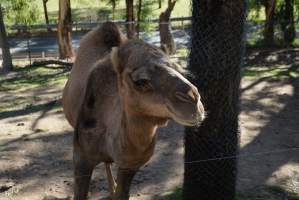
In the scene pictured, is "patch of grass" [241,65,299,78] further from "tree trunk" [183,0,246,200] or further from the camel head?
the camel head

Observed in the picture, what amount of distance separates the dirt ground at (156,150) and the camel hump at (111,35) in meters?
1.76

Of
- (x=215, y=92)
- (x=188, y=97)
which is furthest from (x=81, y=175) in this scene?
(x=188, y=97)

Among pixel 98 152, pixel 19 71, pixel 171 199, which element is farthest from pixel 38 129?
pixel 19 71

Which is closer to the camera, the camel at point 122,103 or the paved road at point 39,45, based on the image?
the camel at point 122,103

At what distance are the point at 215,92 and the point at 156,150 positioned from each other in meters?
2.80

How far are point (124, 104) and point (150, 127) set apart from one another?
0.88 feet

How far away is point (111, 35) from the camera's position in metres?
4.97

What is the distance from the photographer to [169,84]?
275 centimetres

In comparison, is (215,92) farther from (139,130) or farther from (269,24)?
(269,24)

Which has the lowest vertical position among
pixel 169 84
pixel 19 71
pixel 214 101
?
pixel 19 71

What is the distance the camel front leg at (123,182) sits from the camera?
4113mm

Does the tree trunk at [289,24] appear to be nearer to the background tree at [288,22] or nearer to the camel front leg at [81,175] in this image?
the background tree at [288,22]

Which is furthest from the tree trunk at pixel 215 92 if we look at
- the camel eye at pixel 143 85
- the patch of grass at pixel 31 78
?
the patch of grass at pixel 31 78

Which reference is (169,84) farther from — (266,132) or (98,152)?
(266,132)
